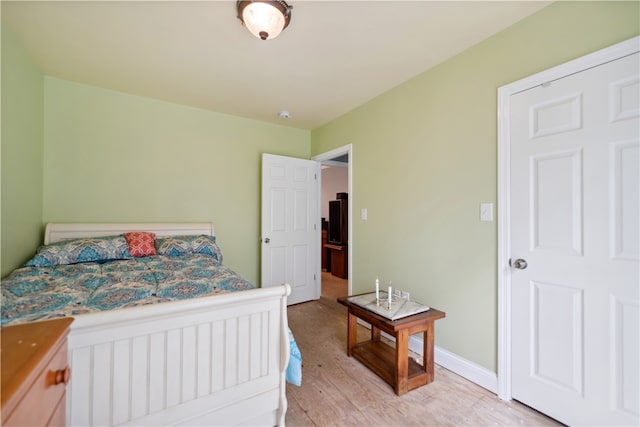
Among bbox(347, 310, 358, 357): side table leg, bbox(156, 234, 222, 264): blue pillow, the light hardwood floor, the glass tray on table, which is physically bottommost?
the light hardwood floor

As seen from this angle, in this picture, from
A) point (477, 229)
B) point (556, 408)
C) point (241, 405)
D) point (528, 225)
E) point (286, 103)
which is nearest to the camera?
point (241, 405)

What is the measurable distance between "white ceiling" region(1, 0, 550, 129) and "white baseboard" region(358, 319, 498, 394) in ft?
7.69

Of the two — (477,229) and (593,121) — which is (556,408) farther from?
(593,121)

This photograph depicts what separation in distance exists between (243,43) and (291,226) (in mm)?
2202

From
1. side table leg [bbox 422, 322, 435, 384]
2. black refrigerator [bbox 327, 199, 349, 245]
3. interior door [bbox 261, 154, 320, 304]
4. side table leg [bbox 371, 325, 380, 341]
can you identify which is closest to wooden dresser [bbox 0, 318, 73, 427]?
side table leg [bbox 422, 322, 435, 384]

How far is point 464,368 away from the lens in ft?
6.55

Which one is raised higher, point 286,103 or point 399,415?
point 286,103

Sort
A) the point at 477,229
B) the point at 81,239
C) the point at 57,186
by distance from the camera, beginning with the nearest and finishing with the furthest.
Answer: the point at 477,229
the point at 81,239
the point at 57,186

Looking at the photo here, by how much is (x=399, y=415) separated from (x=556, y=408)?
904mm

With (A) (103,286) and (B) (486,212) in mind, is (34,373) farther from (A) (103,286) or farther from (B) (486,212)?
(B) (486,212)

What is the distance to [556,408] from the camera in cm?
156

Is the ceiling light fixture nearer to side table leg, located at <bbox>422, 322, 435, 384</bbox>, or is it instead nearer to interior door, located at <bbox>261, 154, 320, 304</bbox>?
interior door, located at <bbox>261, 154, 320, 304</bbox>

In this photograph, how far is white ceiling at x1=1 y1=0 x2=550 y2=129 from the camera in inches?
65.6

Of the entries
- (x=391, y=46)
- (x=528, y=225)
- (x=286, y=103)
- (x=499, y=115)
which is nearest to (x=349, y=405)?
(x=528, y=225)
